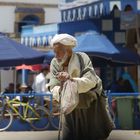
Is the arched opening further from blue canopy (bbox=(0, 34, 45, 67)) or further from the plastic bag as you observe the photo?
the plastic bag

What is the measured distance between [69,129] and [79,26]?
1293 cm

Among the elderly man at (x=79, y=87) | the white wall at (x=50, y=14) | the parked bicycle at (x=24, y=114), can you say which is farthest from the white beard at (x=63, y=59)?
the white wall at (x=50, y=14)

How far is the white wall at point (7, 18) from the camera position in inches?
1515

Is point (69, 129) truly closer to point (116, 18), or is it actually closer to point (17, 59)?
point (17, 59)

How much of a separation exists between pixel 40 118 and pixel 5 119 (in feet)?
2.83

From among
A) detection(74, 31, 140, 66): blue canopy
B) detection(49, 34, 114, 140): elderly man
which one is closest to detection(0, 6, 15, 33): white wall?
detection(74, 31, 140, 66): blue canopy

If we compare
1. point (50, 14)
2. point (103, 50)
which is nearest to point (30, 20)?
point (50, 14)

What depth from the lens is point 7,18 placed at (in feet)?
128

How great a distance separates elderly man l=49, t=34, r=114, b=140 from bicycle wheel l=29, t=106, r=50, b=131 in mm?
7436

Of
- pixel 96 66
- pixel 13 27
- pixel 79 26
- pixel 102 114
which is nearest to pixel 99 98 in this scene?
pixel 102 114

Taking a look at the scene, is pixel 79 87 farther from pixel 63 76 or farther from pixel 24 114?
pixel 24 114

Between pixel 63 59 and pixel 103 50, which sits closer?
pixel 63 59

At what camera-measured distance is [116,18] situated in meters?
18.9

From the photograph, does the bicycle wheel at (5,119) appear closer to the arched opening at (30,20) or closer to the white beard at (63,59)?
the white beard at (63,59)
